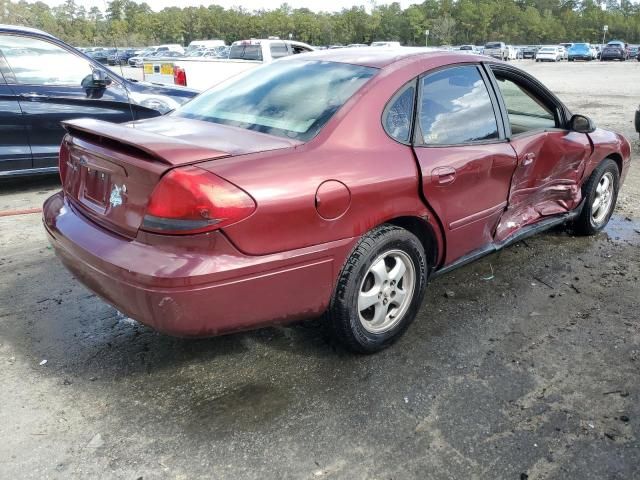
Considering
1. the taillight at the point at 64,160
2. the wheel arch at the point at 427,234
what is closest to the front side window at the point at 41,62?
the taillight at the point at 64,160

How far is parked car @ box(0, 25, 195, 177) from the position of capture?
592 cm

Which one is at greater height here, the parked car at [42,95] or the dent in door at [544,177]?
the parked car at [42,95]

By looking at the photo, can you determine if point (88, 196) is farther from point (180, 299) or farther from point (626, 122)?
point (626, 122)

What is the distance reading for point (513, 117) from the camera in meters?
4.26

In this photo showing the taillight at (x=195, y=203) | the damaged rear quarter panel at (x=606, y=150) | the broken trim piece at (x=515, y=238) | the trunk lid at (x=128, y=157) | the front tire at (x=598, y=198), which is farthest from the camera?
the front tire at (x=598, y=198)

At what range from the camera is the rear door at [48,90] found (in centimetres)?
597

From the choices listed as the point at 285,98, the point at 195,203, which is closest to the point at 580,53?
the point at 285,98

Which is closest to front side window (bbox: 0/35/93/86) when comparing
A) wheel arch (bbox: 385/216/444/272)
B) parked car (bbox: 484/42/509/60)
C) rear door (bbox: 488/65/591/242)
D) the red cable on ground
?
the red cable on ground

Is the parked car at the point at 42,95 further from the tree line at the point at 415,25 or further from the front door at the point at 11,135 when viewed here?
the tree line at the point at 415,25

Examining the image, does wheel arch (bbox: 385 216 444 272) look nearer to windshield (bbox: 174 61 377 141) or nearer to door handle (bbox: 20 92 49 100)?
windshield (bbox: 174 61 377 141)

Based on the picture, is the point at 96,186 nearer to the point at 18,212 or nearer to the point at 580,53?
the point at 18,212

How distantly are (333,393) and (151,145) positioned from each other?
57.1 inches

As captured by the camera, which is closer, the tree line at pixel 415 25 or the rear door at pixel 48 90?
the rear door at pixel 48 90

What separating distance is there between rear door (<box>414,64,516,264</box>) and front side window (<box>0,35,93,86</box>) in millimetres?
4577
